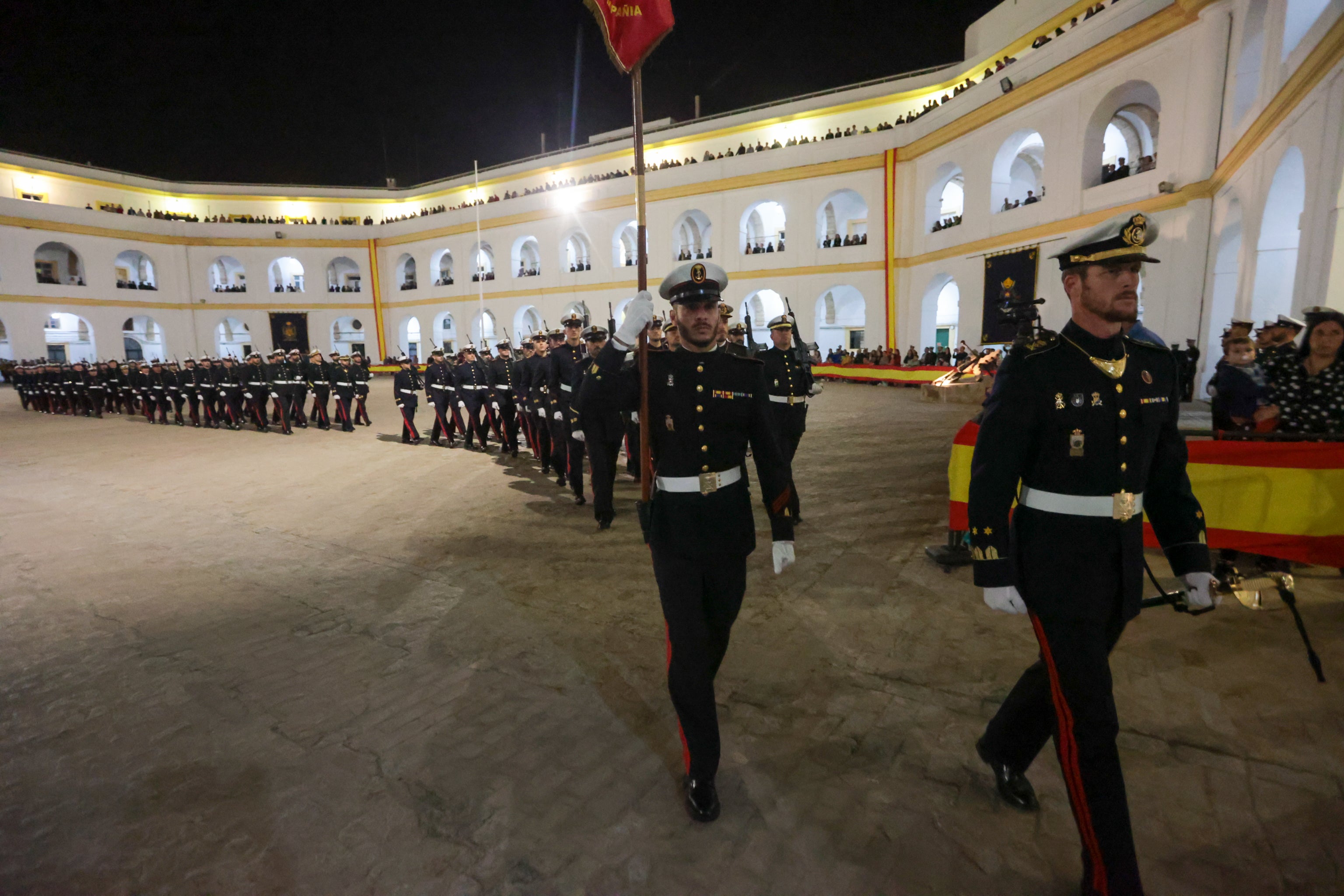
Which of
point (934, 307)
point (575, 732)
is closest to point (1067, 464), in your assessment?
point (575, 732)

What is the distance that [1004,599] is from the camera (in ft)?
6.89

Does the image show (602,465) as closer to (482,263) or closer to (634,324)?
(634,324)

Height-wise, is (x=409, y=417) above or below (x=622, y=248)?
below

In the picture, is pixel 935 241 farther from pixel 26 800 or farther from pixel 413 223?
pixel 413 223

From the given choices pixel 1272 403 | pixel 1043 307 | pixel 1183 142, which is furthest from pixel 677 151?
pixel 1272 403

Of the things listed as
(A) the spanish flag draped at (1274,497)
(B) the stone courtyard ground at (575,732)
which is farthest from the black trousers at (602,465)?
(A) the spanish flag draped at (1274,497)

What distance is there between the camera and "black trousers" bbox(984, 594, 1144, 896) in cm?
191

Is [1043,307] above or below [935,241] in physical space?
below

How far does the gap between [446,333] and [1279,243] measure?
38278 millimetres

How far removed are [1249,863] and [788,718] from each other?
1619 mm

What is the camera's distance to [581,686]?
3324 mm

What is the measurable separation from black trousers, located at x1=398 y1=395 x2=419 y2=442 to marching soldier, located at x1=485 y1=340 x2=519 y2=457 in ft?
7.73

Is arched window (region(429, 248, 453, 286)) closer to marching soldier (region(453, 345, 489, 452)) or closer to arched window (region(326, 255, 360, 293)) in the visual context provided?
arched window (region(326, 255, 360, 293))

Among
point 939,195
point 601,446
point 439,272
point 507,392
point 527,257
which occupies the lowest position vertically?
point 601,446
